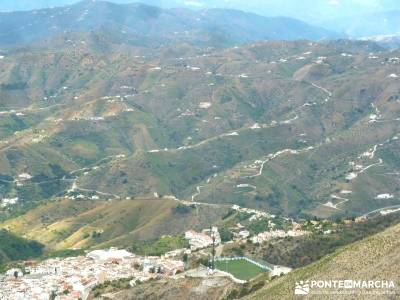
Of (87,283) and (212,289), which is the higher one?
(212,289)

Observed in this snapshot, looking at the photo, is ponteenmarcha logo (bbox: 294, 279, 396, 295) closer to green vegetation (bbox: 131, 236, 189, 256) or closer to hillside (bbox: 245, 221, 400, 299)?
hillside (bbox: 245, 221, 400, 299)

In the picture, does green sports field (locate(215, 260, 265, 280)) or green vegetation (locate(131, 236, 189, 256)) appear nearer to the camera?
green sports field (locate(215, 260, 265, 280))

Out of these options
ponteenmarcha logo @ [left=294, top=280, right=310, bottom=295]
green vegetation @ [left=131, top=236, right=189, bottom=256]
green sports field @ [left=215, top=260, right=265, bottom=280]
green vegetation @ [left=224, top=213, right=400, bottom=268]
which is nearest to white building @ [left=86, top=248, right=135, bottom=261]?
green vegetation @ [left=131, top=236, right=189, bottom=256]

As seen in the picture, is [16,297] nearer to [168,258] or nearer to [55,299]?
[55,299]

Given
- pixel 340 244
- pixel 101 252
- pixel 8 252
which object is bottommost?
pixel 8 252

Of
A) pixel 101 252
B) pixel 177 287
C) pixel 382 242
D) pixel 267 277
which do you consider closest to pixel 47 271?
pixel 101 252

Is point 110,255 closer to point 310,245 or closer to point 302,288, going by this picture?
point 310,245

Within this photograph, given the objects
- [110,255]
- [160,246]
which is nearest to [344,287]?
[110,255]
